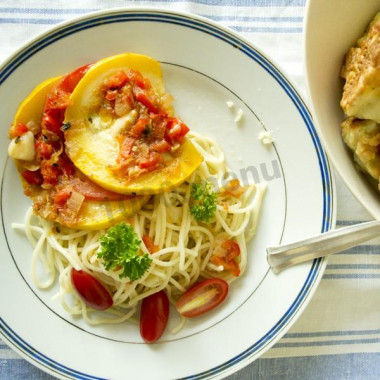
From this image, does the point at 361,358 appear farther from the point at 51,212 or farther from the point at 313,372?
the point at 51,212

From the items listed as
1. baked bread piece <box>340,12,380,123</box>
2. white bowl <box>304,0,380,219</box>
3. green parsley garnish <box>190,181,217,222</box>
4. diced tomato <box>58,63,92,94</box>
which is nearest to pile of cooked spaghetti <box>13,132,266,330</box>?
green parsley garnish <box>190,181,217,222</box>

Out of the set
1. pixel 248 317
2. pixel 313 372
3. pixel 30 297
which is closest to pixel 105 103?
pixel 30 297

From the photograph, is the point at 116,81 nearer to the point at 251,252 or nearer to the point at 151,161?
the point at 151,161

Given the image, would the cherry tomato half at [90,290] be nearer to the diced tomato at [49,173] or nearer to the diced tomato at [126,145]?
the diced tomato at [49,173]

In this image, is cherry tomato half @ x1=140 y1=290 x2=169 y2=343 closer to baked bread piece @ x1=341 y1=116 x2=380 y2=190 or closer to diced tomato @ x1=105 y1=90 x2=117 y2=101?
diced tomato @ x1=105 y1=90 x2=117 y2=101

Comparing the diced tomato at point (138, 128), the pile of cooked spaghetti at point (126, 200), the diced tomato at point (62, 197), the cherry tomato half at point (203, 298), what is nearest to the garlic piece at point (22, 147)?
the pile of cooked spaghetti at point (126, 200)
